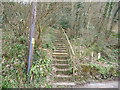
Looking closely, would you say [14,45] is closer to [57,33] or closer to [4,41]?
[4,41]

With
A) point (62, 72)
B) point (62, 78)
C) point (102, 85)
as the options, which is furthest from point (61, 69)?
point (102, 85)

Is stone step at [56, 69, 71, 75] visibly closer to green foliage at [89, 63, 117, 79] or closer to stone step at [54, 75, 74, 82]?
stone step at [54, 75, 74, 82]

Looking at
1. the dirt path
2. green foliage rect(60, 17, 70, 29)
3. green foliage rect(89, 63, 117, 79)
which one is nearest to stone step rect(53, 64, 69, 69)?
the dirt path

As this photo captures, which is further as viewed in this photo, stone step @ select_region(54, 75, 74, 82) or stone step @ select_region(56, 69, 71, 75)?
stone step @ select_region(56, 69, 71, 75)

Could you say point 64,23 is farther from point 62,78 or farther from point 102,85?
point 102,85

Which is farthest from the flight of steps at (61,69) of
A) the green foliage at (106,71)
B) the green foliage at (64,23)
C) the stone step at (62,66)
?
the green foliage at (64,23)

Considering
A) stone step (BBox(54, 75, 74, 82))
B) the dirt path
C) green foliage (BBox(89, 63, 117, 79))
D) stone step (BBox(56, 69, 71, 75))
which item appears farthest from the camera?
green foliage (BBox(89, 63, 117, 79))

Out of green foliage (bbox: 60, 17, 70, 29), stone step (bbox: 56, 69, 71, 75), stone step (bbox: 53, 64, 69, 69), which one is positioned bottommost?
stone step (bbox: 56, 69, 71, 75)

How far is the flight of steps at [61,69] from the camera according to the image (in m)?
5.20

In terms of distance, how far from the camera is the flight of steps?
17.0 ft

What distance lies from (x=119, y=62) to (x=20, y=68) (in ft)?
19.8

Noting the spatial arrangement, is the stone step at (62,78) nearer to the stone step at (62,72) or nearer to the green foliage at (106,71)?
the stone step at (62,72)

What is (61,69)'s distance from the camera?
19.0ft

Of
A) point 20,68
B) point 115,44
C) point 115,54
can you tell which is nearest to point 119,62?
point 115,54
